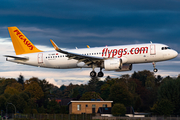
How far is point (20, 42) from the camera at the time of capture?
63750 millimetres

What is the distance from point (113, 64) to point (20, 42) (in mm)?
23177

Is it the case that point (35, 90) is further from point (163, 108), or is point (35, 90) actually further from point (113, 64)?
point (113, 64)

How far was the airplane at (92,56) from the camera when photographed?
51.6 meters

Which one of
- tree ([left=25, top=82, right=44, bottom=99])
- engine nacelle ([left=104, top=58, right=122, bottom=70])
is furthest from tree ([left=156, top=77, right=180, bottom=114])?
engine nacelle ([left=104, top=58, right=122, bottom=70])

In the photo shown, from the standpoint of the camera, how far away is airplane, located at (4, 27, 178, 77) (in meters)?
51.6

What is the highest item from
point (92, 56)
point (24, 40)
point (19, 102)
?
point (24, 40)

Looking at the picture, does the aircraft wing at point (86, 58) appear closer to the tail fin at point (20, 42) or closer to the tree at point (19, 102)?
the tail fin at point (20, 42)

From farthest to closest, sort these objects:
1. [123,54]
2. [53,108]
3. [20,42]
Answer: [53,108] → [20,42] → [123,54]

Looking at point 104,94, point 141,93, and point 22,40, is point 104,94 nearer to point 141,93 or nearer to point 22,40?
point 141,93

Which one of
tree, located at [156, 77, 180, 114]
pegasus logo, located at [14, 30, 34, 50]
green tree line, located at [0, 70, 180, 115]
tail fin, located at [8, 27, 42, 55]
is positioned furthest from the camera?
tree, located at [156, 77, 180, 114]

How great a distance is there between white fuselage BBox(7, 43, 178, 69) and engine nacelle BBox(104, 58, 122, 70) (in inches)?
50.6

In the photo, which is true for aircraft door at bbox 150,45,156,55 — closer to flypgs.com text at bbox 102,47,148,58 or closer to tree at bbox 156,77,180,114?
flypgs.com text at bbox 102,47,148,58

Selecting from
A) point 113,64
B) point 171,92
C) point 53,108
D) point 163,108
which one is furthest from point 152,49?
point 171,92

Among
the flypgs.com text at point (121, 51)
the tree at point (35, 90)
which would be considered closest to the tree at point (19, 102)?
the tree at point (35, 90)
